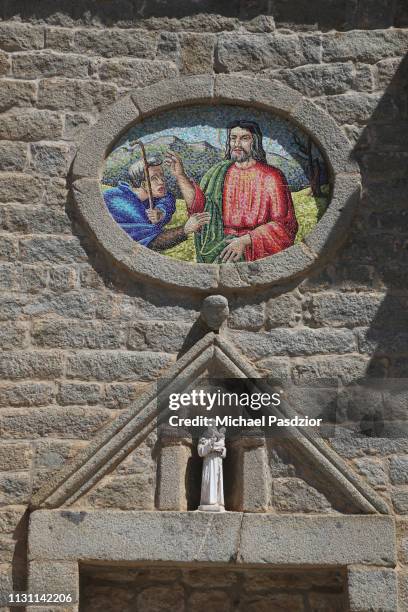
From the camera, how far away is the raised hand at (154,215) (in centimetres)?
734

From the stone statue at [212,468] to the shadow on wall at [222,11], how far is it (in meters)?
2.79

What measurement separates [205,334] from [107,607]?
1684 mm

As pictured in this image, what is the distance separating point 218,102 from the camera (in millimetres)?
7605

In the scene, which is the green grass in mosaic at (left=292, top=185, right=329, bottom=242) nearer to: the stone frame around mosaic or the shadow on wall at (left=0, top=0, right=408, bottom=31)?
the stone frame around mosaic

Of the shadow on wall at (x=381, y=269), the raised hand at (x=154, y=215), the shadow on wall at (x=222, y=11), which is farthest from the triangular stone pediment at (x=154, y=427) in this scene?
the shadow on wall at (x=222, y=11)

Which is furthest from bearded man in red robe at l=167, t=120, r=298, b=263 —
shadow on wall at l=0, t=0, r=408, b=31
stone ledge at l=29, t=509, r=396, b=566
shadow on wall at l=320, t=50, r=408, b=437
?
stone ledge at l=29, t=509, r=396, b=566

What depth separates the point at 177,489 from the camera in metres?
6.59

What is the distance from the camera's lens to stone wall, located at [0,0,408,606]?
6.75m

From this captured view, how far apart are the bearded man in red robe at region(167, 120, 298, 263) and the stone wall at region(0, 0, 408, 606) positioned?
0.34 m

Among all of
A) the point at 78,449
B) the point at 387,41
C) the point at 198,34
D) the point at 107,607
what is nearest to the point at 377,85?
the point at 387,41

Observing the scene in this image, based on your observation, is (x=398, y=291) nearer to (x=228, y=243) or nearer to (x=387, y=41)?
(x=228, y=243)

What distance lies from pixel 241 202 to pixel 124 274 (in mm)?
929

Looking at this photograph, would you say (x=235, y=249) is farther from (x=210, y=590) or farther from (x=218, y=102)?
(x=210, y=590)

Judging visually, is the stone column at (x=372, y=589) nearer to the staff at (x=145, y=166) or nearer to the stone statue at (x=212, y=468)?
the stone statue at (x=212, y=468)
